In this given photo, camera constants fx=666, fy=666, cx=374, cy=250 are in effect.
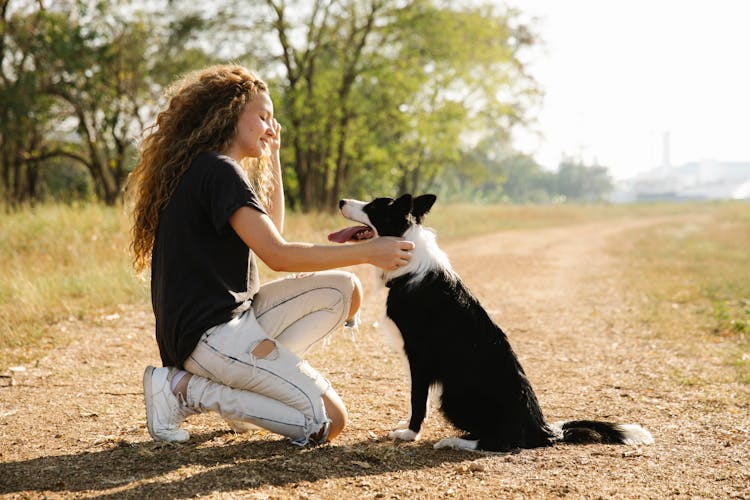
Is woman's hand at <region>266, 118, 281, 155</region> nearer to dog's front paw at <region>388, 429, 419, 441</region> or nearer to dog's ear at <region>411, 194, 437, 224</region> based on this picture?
dog's ear at <region>411, 194, 437, 224</region>

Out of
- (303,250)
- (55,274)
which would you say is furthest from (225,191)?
(55,274)

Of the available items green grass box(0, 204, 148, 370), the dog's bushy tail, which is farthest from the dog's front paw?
green grass box(0, 204, 148, 370)

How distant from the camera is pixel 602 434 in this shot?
3.52 metres

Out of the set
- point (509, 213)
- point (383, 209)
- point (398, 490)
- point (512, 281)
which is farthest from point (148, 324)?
point (509, 213)

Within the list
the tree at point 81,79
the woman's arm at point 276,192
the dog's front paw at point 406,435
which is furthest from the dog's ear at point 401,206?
the tree at point 81,79

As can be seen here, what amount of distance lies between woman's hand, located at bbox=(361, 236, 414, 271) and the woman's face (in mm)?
823

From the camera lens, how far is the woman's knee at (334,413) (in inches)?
136

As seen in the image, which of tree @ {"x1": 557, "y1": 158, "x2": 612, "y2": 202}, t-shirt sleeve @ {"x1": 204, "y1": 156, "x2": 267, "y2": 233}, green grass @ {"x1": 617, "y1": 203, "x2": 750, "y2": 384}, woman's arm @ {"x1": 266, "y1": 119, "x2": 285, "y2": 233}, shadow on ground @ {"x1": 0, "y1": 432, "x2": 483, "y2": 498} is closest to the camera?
shadow on ground @ {"x1": 0, "y1": 432, "x2": 483, "y2": 498}

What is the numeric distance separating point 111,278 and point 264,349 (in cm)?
533

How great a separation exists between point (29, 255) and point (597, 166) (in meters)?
87.0

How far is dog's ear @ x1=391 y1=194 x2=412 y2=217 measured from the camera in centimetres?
346

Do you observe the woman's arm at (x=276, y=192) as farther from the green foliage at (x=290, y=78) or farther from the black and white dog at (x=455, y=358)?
the green foliage at (x=290, y=78)

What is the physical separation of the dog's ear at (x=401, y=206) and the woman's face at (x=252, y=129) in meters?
0.79

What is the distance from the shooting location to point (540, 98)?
2833 cm
